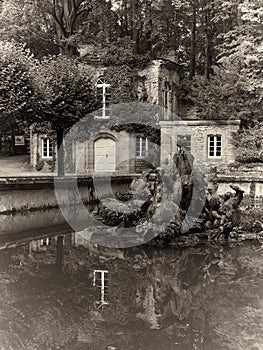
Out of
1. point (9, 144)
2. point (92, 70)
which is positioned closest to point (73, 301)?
point (92, 70)

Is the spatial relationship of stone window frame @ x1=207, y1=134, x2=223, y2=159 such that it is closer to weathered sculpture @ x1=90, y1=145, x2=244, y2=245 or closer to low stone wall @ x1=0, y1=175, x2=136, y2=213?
low stone wall @ x1=0, y1=175, x2=136, y2=213

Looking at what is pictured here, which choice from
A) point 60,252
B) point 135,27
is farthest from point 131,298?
point 135,27

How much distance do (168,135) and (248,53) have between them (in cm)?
576

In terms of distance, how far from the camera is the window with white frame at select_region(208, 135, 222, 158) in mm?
28991

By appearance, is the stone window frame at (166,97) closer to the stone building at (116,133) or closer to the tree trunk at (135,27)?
the stone building at (116,133)

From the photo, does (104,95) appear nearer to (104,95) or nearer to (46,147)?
(104,95)

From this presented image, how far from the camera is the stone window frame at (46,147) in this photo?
3378cm

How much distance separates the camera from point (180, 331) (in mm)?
7719

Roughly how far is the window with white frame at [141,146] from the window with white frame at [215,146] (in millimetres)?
4285

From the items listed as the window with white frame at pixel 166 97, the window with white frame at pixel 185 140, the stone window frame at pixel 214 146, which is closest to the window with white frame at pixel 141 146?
the window with white frame at pixel 166 97

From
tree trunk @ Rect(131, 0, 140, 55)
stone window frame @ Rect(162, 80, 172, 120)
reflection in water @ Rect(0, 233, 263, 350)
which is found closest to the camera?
reflection in water @ Rect(0, 233, 263, 350)

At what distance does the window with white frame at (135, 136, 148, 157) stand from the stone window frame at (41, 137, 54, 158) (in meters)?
5.00

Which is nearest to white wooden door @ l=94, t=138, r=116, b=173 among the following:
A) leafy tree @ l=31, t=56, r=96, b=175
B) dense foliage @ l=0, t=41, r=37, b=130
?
leafy tree @ l=31, t=56, r=96, b=175

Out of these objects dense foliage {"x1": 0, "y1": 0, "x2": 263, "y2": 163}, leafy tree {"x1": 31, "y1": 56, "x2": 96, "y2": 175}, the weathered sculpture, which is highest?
dense foliage {"x1": 0, "y1": 0, "x2": 263, "y2": 163}
